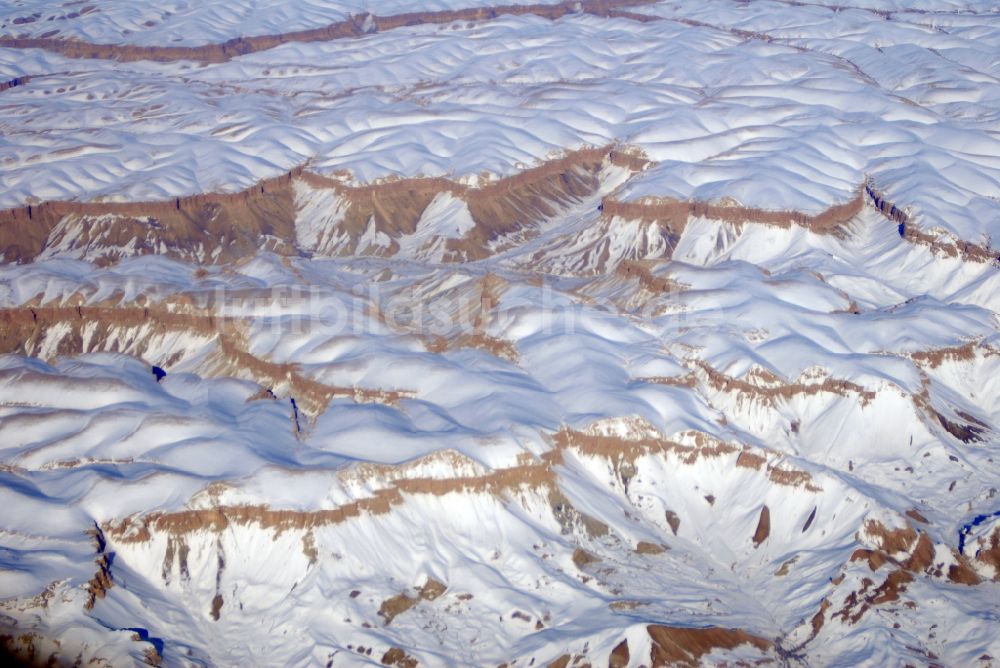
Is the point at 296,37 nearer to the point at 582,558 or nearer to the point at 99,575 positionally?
the point at 582,558

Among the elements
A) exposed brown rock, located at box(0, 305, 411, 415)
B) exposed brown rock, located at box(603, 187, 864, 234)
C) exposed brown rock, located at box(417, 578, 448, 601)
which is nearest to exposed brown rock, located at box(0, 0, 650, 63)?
exposed brown rock, located at box(603, 187, 864, 234)

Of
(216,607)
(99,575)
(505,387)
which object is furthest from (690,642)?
(99,575)

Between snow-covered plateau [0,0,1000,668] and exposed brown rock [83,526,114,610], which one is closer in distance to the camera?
exposed brown rock [83,526,114,610]

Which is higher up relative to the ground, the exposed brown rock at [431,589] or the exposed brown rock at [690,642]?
the exposed brown rock at [690,642]

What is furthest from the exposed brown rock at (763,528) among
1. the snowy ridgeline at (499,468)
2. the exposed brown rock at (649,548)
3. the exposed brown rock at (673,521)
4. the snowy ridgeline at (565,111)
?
the snowy ridgeline at (565,111)

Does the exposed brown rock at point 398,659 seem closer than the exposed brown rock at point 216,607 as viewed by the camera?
Yes

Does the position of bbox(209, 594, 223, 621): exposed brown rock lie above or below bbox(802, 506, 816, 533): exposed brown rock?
below

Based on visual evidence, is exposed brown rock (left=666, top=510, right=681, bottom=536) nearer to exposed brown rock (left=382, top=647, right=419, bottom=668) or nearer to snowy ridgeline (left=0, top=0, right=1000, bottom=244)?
exposed brown rock (left=382, top=647, right=419, bottom=668)

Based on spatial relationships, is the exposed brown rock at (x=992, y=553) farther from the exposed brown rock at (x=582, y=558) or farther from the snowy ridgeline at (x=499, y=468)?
the exposed brown rock at (x=582, y=558)
